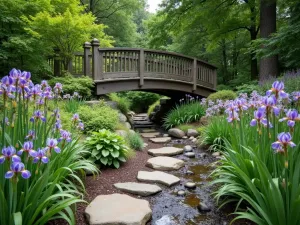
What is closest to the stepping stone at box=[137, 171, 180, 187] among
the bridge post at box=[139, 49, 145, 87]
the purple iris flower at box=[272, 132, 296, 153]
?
the purple iris flower at box=[272, 132, 296, 153]

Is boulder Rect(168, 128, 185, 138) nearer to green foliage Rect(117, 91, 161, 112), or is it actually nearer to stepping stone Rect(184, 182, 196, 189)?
stepping stone Rect(184, 182, 196, 189)

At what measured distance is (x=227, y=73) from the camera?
1441cm

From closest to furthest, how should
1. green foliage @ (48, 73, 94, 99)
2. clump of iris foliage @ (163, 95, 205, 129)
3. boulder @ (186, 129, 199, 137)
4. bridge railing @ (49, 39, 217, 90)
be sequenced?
green foliage @ (48, 73, 94, 99) < boulder @ (186, 129, 199, 137) < bridge railing @ (49, 39, 217, 90) < clump of iris foliage @ (163, 95, 205, 129)

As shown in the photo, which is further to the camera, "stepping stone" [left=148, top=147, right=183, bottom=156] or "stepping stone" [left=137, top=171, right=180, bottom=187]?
"stepping stone" [left=148, top=147, right=183, bottom=156]

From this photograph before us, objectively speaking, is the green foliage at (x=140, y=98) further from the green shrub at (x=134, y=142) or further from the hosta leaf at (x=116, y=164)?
the hosta leaf at (x=116, y=164)

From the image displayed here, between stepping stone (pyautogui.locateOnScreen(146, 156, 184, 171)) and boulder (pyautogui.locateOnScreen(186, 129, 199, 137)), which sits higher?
boulder (pyautogui.locateOnScreen(186, 129, 199, 137))

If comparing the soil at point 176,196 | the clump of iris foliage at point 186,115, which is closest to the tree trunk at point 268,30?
the clump of iris foliage at point 186,115

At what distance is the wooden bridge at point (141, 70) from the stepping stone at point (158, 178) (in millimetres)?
4164

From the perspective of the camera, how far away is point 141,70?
809 centimetres

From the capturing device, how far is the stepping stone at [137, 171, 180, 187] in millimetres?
3369

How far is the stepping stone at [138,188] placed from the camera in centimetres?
300

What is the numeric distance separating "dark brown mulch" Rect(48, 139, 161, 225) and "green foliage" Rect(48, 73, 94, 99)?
2.78 meters

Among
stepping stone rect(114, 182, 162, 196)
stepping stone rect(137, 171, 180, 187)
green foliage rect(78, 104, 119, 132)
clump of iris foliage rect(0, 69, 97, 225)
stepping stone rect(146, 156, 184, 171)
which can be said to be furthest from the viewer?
green foliage rect(78, 104, 119, 132)

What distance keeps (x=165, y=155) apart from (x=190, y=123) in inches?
124
